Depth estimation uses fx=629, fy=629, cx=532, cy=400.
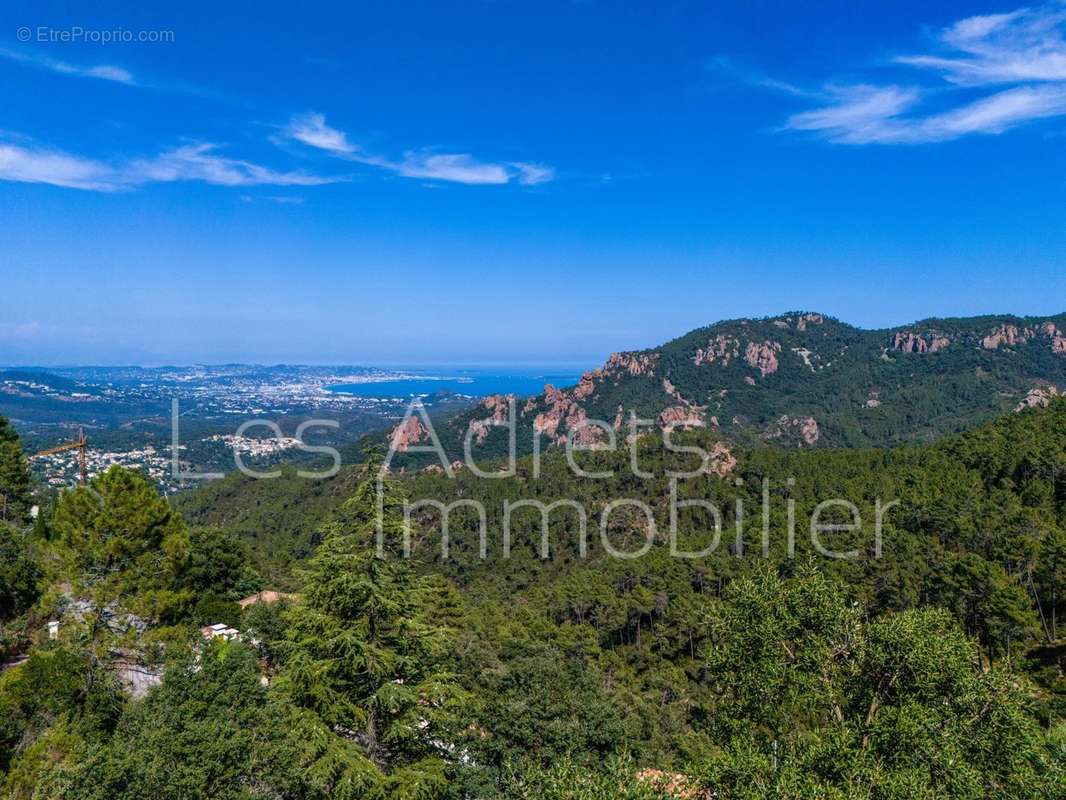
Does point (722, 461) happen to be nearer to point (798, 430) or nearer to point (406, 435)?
point (406, 435)

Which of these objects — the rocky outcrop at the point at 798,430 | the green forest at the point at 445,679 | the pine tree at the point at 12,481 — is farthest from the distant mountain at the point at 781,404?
the green forest at the point at 445,679

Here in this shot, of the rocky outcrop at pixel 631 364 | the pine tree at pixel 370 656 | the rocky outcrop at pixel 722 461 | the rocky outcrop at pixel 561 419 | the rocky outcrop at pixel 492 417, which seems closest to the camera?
the pine tree at pixel 370 656

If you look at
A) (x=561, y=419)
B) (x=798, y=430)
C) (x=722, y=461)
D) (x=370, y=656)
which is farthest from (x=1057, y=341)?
(x=370, y=656)

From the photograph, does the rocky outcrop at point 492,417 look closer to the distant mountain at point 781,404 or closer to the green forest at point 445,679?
the distant mountain at point 781,404

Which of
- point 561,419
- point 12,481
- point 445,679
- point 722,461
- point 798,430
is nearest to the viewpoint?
point 445,679

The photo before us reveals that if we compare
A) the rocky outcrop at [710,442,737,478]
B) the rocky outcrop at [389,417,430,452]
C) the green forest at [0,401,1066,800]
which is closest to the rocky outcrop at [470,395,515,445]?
the rocky outcrop at [389,417,430,452]

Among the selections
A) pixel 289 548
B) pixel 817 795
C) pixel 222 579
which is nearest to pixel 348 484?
pixel 289 548

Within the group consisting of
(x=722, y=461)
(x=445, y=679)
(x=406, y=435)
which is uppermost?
(x=445, y=679)

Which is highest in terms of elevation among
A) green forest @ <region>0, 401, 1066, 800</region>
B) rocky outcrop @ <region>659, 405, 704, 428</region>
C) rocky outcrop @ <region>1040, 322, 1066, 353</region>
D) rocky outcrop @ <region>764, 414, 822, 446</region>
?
rocky outcrop @ <region>1040, 322, 1066, 353</region>

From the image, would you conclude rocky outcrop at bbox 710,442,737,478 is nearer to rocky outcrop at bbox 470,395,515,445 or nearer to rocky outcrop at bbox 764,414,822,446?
rocky outcrop at bbox 470,395,515,445
